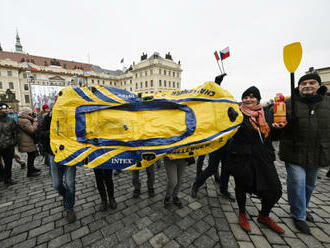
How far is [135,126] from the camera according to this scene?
230 centimetres

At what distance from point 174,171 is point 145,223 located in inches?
39.8

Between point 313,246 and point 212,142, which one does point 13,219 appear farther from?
point 313,246

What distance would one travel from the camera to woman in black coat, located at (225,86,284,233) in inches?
84.9

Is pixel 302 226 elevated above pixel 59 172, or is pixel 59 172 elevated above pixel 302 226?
pixel 59 172

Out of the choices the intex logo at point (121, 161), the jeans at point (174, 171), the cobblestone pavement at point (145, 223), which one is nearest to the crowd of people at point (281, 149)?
the cobblestone pavement at point (145, 223)

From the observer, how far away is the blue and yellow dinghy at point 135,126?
88.1 inches

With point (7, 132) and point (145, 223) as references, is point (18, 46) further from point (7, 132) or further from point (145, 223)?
point (145, 223)

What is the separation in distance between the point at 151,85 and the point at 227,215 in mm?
Answer: 52090

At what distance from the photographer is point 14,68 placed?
4619cm

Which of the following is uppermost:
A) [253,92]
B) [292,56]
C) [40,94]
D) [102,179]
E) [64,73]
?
[64,73]

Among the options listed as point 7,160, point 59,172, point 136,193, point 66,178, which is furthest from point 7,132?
point 136,193

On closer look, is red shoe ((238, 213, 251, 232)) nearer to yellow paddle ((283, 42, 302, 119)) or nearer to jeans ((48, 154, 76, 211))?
yellow paddle ((283, 42, 302, 119))

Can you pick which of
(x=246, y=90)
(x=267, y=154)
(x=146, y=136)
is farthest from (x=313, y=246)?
(x=146, y=136)

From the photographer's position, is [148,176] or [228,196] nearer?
[228,196]
